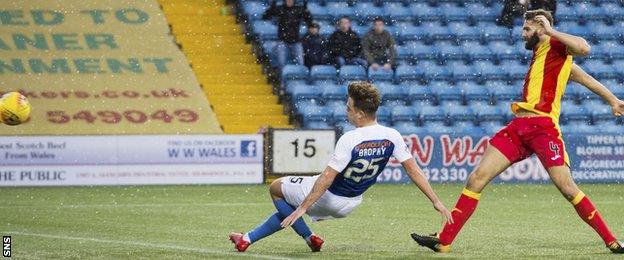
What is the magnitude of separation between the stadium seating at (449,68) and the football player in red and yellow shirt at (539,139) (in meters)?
12.5

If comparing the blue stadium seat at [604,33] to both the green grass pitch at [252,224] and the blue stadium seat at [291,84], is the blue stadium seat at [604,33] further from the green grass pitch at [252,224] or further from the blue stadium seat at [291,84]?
the green grass pitch at [252,224]

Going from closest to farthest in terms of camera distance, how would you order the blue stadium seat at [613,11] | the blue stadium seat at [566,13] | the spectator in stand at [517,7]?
1. the spectator in stand at [517,7]
2. the blue stadium seat at [566,13]
3. the blue stadium seat at [613,11]

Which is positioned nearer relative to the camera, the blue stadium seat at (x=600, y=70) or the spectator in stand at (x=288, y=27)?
the spectator in stand at (x=288, y=27)

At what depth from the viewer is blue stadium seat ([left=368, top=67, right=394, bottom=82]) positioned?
2512 cm

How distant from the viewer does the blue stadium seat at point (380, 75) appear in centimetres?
2512

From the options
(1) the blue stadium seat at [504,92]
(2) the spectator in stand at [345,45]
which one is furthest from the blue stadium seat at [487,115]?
(2) the spectator in stand at [345,45]

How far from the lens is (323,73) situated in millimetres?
24969

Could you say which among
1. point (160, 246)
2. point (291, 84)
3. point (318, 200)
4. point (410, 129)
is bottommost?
point (160, 246)

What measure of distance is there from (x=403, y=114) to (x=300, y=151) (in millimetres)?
3617

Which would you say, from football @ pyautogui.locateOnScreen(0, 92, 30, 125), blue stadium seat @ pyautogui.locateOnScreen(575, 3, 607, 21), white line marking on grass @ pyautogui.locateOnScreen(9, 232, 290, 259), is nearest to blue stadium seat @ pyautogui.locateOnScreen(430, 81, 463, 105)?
blue stadium seat @ pyautogui.locateOnScreen(575, 3, 607, 21)

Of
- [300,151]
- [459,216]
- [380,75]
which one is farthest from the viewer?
[380,75]

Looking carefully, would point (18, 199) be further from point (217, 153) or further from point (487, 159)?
Answer: point (487, 159)

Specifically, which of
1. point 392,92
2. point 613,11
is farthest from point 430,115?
point 613,11

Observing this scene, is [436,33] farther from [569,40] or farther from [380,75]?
[569,40]
